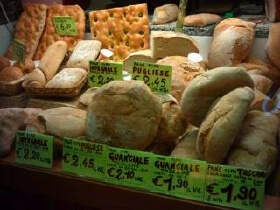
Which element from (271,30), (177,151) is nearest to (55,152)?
(177,151)

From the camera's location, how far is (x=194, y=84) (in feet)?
3.21

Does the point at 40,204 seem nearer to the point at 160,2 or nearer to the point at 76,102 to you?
the point at 76,102

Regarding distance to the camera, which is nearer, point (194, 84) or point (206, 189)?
point (206, 189)

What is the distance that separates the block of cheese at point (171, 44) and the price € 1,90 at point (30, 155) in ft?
2.57

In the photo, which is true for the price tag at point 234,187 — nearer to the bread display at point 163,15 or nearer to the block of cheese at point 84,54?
the block of cheese at point 84,54

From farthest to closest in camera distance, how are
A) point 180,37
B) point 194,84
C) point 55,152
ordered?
point 180,37, point 55,152, point 194,84

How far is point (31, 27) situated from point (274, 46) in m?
1.21

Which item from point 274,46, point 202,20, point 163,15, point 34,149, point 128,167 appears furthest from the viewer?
point 163,15

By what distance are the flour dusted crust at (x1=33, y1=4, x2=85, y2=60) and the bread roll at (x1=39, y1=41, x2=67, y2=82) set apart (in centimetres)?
6

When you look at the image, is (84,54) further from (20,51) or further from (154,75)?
(154,75)

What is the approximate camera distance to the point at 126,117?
1007 mm

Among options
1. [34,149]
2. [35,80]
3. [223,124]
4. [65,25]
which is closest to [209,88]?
[223,124]

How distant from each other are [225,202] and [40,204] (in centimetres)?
58

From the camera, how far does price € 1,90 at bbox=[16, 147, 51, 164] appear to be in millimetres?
1061
